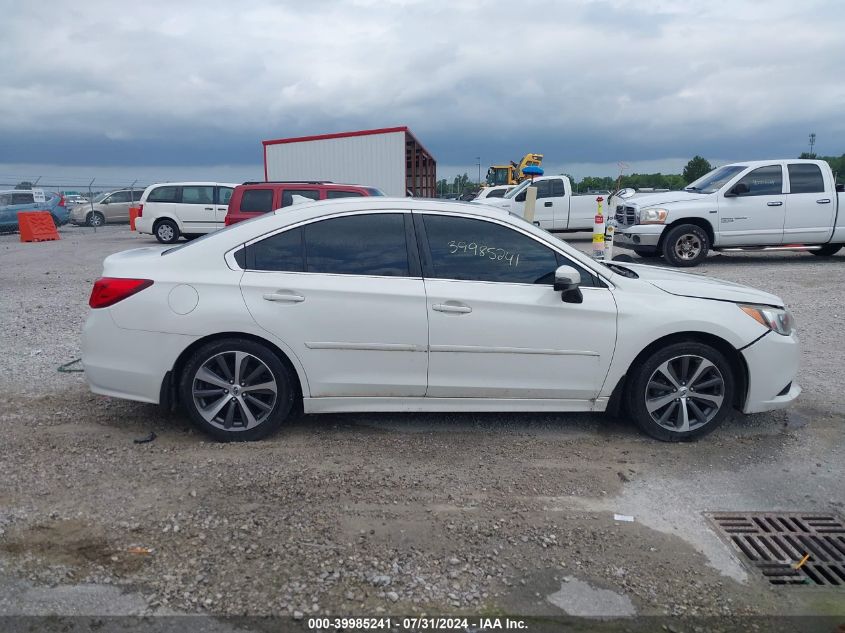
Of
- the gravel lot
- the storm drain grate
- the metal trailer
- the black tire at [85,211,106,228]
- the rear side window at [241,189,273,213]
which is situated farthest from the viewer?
the black tire at [85,211,106,228]

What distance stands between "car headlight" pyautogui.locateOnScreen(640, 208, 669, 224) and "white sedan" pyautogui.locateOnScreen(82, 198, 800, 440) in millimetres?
8548

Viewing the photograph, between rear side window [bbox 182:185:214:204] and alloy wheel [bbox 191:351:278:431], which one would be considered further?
rear side window [bbox 182:185:214:204]

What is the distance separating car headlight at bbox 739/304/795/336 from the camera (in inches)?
178

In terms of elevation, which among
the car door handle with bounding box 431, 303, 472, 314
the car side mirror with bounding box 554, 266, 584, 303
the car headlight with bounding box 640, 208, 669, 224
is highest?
the car headlight with bounding box 640, 208, 669, 224

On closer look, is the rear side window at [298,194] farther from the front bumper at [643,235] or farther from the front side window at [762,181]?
the front side window at [762,181]

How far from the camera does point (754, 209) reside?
12.7 meters

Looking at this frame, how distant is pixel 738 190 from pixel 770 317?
9187mm

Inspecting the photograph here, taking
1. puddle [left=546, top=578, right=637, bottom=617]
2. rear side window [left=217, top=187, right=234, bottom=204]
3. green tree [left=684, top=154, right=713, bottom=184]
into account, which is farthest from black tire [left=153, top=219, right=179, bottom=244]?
green tree [left=684, top=154, right=713, bottom=184]

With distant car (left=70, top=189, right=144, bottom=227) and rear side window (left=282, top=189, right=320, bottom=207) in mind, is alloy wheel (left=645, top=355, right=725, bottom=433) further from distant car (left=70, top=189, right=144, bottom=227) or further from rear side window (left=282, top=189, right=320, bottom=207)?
distant car (left=70, top=189, right=144, bottom=227)

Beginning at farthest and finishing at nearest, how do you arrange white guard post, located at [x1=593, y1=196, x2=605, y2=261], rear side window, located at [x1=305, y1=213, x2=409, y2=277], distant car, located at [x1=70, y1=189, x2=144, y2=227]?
distant car, located at [x1=70, y1=189, x2=144, y2=227]
white guard post, located at [x1=593, y1=196, x2=605, y2=261]
rear side window, located at [x1=305, y1=213, x2=409, y2=277]

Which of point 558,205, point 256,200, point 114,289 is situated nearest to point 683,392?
point 114,289

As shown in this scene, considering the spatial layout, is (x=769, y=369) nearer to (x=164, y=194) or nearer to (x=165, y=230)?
(x=165, y=230)

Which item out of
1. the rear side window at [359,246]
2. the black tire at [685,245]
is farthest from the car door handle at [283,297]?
the black tire at [685,245]

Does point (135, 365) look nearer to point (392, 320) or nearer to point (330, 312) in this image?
point (330, 312)
